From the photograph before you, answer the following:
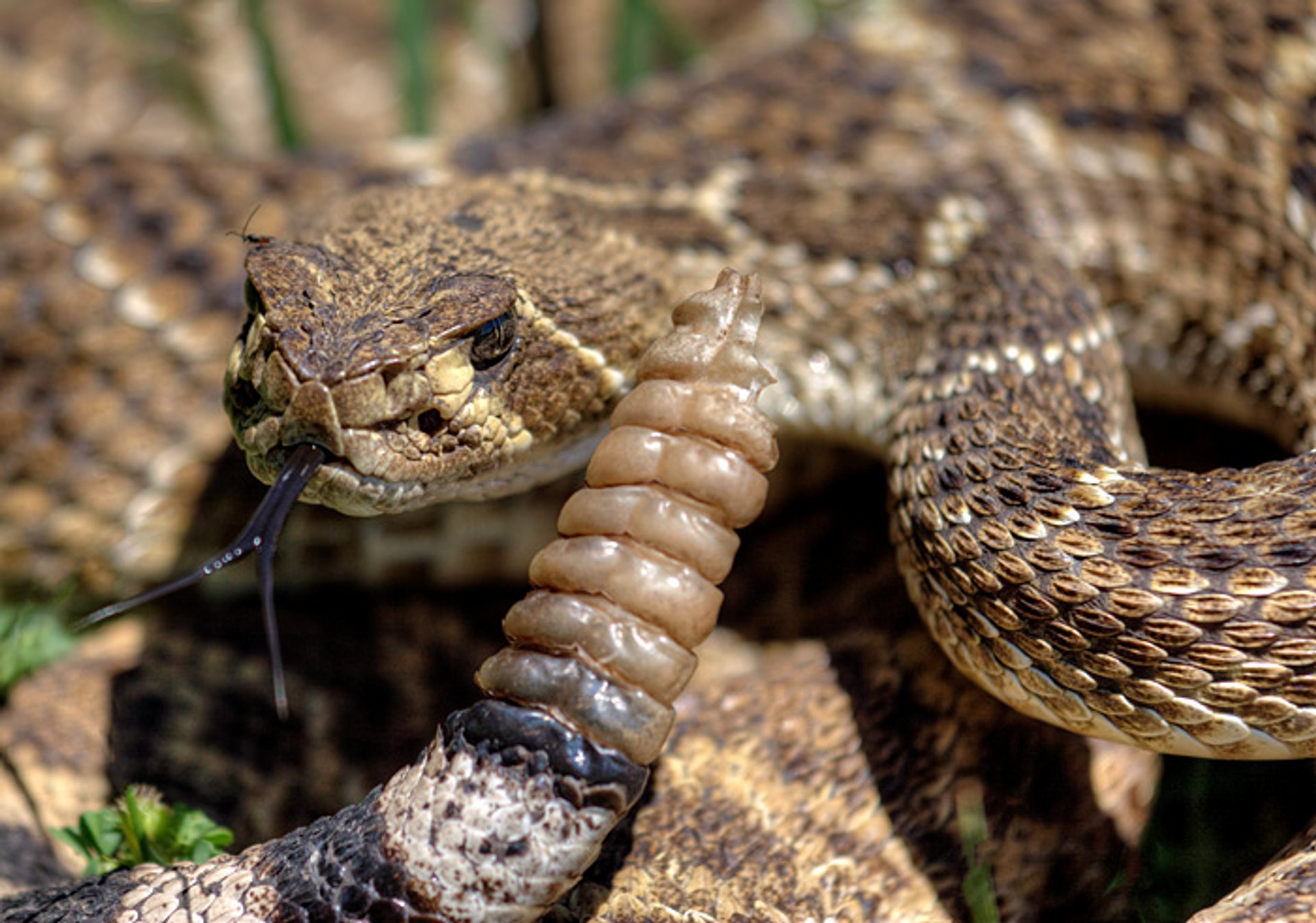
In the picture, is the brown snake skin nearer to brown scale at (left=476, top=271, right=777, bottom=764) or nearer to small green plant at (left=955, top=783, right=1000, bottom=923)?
small green plant at (left=955, top=783, right=1000, bottom=923)

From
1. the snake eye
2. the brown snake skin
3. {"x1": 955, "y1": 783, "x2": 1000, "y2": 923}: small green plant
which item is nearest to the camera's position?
{"x1": 955, "y1": 783, "x2": 1000, "y2": 923}: small green plant

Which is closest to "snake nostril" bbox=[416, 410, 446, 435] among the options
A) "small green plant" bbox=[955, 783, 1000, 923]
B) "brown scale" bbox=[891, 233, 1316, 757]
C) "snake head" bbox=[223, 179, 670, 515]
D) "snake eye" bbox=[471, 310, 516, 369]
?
"snake head" bbox=[223, 179, 670, 515]

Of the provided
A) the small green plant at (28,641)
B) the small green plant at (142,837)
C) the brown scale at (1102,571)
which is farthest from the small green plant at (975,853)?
the small green plant at (28,641)

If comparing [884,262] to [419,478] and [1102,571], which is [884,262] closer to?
[1102,571]

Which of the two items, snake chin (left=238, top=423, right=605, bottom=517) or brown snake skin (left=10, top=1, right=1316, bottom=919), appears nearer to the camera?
A: snake chin (left=238, top=423, right=605, bottom=517)

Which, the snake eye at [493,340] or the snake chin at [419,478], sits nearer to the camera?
the snake chin at [419,478]

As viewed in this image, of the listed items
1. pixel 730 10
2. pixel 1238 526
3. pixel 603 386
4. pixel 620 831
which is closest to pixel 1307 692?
pixel 1238 526

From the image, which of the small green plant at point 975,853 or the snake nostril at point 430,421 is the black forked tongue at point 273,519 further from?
the small green plant at point 975,853
